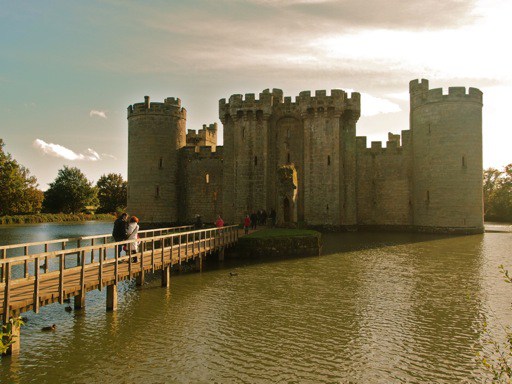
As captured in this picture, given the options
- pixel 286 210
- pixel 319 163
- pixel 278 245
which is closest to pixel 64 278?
pixel 278 245

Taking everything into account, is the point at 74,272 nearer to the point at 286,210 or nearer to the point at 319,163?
the point at 286,210

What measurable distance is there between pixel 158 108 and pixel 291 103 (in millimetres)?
11245

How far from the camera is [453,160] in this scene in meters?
34.9

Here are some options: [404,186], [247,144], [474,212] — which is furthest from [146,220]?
[474,212]

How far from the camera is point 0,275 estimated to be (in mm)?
10477

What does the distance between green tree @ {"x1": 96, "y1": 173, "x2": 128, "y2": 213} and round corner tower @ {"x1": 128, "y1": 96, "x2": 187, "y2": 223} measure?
141 ft

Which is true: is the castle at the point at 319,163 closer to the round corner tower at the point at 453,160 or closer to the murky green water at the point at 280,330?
the round corner tower at the point at 453,160

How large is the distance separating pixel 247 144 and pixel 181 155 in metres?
7.05

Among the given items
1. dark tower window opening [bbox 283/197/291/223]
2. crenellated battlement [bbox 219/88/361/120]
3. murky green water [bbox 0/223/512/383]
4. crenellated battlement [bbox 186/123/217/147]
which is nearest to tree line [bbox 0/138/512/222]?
crenellated battlement [bbox 186/123/217/147]

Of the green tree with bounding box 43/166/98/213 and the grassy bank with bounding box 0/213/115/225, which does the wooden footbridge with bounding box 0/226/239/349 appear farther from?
the green tree with bounding box 43/166/98/213

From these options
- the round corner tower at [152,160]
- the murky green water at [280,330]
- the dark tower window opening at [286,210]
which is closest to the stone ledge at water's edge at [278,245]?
the murky green water at [280,330]

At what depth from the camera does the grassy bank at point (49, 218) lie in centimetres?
6009

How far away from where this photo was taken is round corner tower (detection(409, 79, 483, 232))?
34.7m

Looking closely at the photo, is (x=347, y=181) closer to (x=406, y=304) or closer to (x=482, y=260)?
(x=482, y=260)
